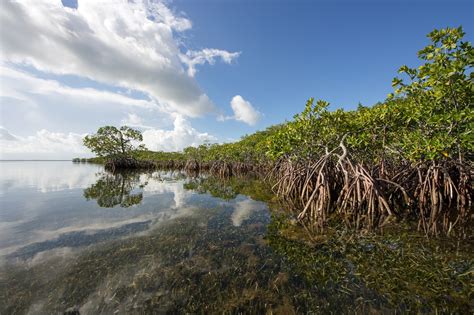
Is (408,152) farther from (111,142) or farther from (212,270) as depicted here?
(111,142)

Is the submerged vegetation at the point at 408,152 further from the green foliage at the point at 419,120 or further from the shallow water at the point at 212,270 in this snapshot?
the shallow water at the point at 212,270

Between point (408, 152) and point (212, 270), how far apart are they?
8082mm

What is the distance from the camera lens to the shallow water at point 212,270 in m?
2.95

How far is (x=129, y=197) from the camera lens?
11.0 m

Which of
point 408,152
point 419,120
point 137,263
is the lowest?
point 137,263

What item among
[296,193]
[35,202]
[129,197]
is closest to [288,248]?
[296,193]

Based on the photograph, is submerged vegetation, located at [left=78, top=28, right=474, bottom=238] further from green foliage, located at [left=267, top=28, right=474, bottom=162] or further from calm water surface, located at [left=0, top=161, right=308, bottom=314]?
calm water surface, located at [left=0, top=161, right=308, bottom=314]

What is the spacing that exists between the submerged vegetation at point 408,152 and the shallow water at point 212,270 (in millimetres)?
1926

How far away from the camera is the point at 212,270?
388cm

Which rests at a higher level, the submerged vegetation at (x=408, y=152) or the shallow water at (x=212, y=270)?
the submerged vegetation at (x=408, y=152)

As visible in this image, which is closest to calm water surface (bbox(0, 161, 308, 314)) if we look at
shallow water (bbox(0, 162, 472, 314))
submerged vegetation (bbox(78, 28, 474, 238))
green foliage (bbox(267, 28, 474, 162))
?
shallow water (bbox(0, 162, 472, 314))

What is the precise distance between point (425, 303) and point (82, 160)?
14016 centimetres

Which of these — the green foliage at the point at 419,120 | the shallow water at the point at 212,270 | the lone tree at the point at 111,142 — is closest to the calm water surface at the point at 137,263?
the shallow water at the point at 212,270

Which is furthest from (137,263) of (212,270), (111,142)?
(111,142)
